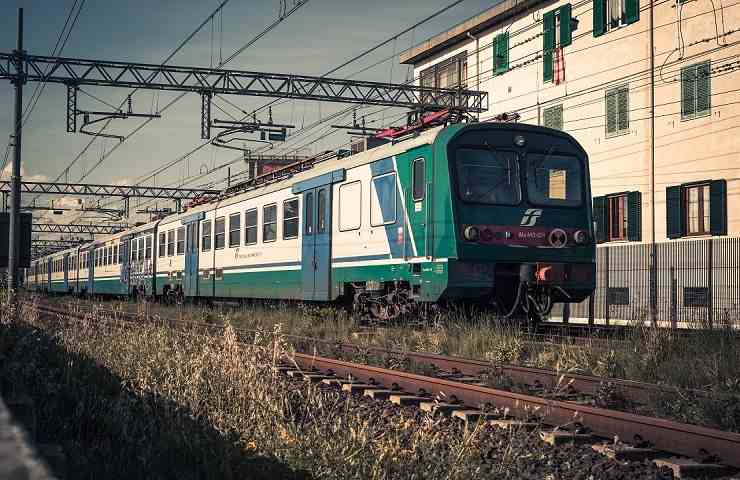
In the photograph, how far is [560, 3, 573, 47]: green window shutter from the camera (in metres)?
28.9

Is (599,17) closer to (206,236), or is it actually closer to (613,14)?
(613,14)

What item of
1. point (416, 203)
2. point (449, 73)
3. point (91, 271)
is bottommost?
point (91, 271)

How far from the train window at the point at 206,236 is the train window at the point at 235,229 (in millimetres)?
1970

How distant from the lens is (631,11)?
26125mm

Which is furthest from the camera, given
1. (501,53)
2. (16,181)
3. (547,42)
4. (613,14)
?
(501,53)

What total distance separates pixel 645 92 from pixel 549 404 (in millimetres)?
22046

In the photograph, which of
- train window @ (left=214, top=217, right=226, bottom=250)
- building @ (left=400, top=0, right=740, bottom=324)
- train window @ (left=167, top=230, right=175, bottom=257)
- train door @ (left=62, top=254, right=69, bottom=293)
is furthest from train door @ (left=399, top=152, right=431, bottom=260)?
train door @ (left=62, top=254, right=69, bottom=293)

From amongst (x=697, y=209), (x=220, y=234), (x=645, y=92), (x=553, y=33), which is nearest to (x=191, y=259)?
(x=220, y=234)

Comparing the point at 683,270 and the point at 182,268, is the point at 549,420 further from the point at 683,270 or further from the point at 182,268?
the point at 182,268

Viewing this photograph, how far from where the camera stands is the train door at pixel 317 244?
16.0 meters

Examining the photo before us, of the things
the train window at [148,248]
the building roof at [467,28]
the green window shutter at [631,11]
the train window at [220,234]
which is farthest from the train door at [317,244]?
the building roof at [467,28]

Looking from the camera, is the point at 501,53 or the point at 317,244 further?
the point at 501,53

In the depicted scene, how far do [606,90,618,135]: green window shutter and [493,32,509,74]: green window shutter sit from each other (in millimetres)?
5798

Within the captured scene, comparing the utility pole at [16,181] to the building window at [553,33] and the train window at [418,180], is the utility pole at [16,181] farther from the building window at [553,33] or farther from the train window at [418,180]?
the building window at [553,33]
